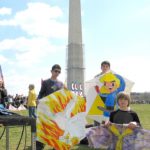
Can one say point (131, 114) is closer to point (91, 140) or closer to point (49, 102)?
point (91, 140)

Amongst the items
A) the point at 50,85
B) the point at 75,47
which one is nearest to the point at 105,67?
the point at 50,85

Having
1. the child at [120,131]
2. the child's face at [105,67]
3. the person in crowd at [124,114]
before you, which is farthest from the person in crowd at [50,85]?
the person in crowd at [124,114]

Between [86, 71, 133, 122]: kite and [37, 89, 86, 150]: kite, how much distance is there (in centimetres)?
190

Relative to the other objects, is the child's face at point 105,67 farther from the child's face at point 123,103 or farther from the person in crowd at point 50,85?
the child's face at point 123,103

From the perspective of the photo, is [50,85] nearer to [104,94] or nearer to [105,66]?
[104,94]

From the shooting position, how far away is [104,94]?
8.80 m

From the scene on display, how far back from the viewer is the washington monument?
199 feet

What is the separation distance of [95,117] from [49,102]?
229 centimetres

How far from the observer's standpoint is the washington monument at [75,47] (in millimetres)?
60688

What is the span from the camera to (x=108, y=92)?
8.74 meters

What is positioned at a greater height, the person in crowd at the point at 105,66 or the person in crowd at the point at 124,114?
the person in crowd at the point at 105,66

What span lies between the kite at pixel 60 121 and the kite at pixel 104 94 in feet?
Result: 6.22

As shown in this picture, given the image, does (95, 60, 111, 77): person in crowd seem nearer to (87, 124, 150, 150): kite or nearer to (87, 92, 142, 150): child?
(87, 92, 142, 150): child

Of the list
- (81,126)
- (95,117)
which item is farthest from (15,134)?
(81,126)
